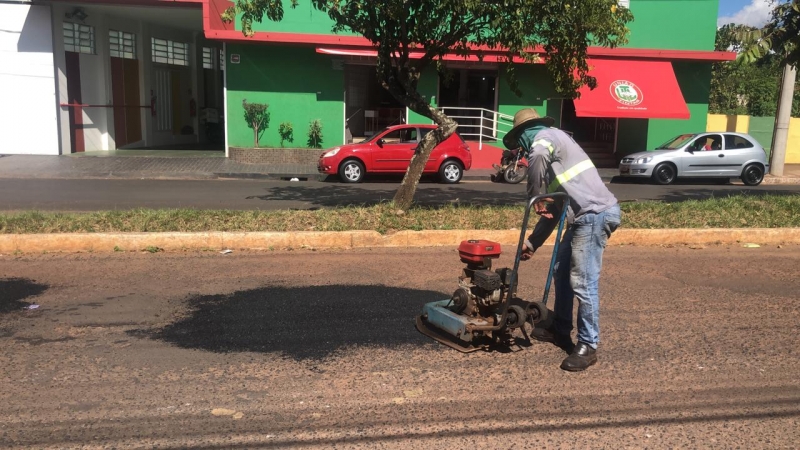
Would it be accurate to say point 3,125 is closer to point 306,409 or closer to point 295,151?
point 295,151

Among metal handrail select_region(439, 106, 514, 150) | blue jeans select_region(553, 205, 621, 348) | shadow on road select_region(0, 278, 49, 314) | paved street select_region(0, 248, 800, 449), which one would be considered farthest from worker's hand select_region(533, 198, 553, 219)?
metal handrail select_region(439, 106, 514, 150)

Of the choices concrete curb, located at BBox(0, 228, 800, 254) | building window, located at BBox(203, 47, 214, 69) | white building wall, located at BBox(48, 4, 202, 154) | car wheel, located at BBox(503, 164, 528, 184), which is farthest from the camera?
building window, located at BBox(203, 47, 214, 69)

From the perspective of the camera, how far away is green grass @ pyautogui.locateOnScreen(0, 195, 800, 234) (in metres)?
8.23

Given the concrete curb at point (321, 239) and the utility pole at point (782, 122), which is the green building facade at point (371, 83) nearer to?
the utility pole at point (782, 122)

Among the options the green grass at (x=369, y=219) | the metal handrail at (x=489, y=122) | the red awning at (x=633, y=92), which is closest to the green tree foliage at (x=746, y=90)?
the red awning at (x=633, y=92)

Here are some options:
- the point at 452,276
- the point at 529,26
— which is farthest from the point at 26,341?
the point at 529,26

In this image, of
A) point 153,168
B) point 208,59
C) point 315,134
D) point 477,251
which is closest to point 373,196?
point 153,168

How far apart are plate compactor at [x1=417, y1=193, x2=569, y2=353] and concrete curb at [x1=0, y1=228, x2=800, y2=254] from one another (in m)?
3.59

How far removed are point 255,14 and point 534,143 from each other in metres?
6.09

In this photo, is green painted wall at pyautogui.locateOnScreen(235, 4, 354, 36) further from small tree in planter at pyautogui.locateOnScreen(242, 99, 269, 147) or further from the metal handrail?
the metal handrail

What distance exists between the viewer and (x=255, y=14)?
920 cm

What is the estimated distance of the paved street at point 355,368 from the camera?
12.0 feet

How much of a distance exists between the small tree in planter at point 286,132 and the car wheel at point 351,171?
15.2 ft

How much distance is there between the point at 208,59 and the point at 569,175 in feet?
79.6
